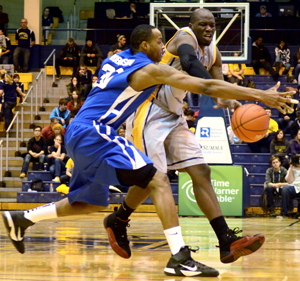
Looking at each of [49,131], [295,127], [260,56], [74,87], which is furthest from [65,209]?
[260,56]

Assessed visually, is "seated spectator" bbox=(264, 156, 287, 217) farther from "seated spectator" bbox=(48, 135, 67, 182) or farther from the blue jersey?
the blue jersey

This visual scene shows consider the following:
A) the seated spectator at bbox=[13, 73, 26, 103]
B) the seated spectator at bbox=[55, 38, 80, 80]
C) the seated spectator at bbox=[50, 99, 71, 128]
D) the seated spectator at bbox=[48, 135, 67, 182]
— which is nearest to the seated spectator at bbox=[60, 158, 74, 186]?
the seated spectator at bbox=[48, 135, 67, 182]

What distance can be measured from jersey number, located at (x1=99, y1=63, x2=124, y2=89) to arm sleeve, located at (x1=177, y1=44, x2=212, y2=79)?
0.51m

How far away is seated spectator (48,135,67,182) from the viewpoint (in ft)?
38.2

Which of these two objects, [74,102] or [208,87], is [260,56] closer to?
[74,102]

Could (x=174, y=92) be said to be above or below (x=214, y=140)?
above

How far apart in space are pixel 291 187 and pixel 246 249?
6.98m

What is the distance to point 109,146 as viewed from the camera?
10.6 ft

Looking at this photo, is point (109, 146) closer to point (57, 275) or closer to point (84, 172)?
point (84, 172)

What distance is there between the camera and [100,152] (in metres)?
3.26

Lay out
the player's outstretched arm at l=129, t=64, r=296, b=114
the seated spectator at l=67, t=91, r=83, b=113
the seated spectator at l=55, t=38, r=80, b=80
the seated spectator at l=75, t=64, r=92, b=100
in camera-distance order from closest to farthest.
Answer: the player's outstretched arm at l=129, t=64, r=296, b=114
the seated spectator at l=67, t=91, r=83, b=113
the seated spectator at l=75, t=64, r=92, b=100
the seated spectator at l=55, t=38, r=80, b=80

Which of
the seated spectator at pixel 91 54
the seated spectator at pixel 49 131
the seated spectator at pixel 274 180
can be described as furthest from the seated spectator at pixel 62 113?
the seated spectator at pixel 274 180

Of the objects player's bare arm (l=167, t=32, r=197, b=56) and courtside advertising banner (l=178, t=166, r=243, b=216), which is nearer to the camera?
player's bare arm (l=167, t=32, r=197, b=56)

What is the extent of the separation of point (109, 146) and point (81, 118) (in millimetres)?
299
